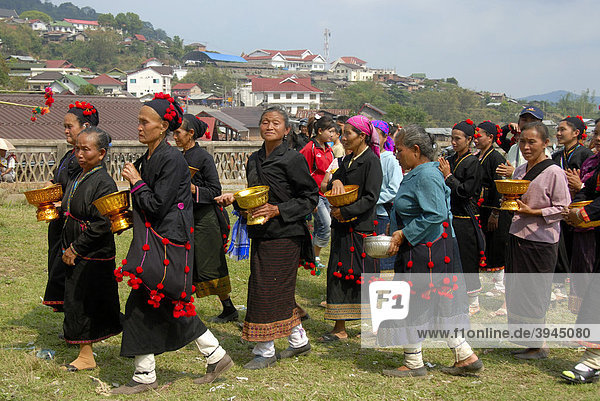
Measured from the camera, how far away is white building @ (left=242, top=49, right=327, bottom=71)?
536ft

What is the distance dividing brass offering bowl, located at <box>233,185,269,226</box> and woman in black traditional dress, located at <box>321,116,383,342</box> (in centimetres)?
107

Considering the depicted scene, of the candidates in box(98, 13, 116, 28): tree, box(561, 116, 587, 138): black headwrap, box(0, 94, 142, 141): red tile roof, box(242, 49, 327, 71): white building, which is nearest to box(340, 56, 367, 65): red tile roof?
box(242, 49, 327, 71): white building

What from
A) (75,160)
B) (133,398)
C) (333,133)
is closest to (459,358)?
(133,398)

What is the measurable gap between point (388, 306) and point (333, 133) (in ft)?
13.3

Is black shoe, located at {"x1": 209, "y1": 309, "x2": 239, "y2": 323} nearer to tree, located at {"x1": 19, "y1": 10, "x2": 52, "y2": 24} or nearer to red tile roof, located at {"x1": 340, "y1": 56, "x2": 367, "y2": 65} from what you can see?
red tile roof, located at {"x1": 340, "y1": 56, "x2": 367, "y2": 65}

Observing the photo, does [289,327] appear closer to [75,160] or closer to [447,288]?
[447,288]

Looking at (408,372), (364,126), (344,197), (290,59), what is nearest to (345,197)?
(344,197)

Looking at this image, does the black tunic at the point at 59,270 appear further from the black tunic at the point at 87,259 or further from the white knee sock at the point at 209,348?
the white knee sock at the point at 209,348

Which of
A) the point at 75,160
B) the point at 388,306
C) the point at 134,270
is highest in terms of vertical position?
the point at 75,160

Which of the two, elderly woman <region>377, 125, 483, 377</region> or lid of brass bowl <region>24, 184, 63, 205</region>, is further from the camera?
lid of brass bowl <region>24, 184, 63, 205</region>

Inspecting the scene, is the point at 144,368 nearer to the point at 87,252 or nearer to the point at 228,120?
the point at 87,252

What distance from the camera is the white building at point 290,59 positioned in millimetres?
163500

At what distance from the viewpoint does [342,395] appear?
4.34 metres

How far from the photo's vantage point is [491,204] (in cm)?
689
